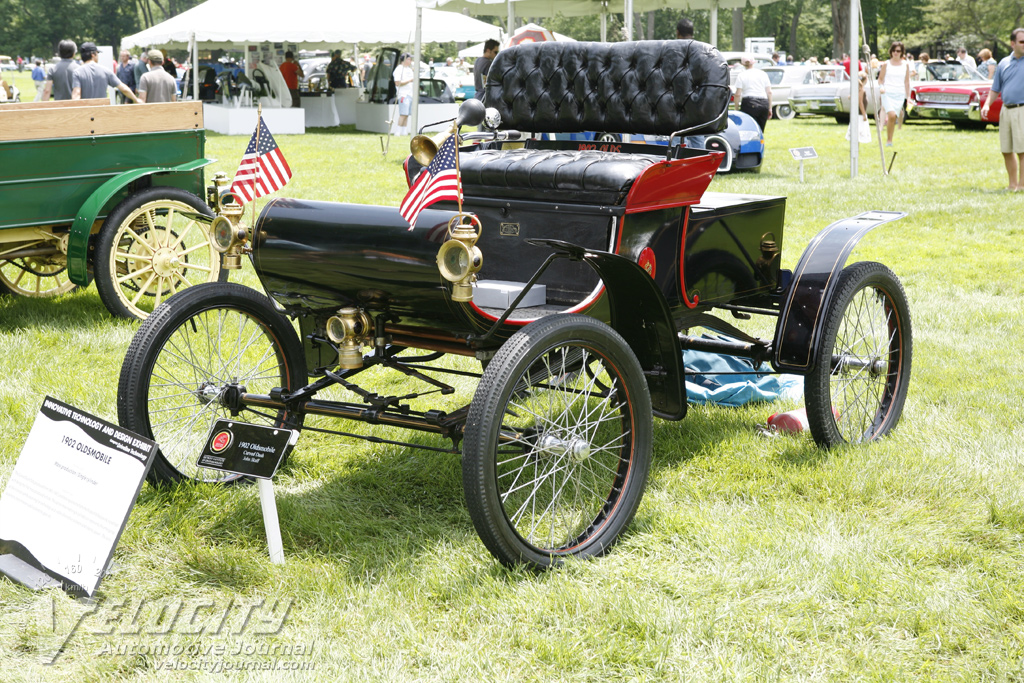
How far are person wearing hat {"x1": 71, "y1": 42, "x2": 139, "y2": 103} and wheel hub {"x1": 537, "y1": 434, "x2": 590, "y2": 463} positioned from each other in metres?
10.1

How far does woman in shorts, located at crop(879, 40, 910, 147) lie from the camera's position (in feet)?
47.7

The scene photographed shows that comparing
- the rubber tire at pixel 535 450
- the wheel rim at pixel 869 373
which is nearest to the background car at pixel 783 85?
the wheel rim at pixel 869 373

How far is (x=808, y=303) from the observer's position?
385 cm

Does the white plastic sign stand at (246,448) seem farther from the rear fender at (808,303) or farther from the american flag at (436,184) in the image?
the rear fender at (808,303)

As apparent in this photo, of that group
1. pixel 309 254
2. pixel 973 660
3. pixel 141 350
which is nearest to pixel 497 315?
pixel 309 254

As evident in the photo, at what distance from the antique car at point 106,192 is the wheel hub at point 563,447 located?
3.36 metres

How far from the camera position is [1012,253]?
8023mm

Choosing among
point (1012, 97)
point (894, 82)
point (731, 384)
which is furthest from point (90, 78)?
point (894, 82)

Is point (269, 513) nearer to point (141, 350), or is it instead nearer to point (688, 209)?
point (141, 350)

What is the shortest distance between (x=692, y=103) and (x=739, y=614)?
236cm

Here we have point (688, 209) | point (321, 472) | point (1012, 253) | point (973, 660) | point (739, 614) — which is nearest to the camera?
point (973, 660)

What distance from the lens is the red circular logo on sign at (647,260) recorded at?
357 centimetres

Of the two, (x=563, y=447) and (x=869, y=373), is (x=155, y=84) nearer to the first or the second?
(x=869, y=373)

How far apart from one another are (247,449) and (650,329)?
4.81ft
